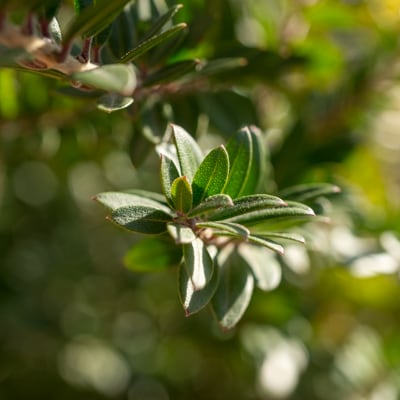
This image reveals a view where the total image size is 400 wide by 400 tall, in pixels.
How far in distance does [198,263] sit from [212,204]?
0.06 meters

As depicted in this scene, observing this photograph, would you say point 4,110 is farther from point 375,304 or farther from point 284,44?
point 375,304

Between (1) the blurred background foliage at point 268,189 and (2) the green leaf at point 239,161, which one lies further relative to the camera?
(1) the blurred background foliage at point 268,189

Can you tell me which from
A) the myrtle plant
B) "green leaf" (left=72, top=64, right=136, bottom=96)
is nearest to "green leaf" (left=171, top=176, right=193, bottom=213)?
the myrtle plant

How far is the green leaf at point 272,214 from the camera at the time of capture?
578 millimetres

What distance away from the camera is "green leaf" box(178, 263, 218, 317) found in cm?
56

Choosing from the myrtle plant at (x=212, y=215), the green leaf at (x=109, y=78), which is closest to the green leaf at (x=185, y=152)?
the myrtle plant at (x=212, y=215)

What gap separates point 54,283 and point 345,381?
717 millimetres

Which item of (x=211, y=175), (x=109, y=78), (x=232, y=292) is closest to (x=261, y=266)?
(x=232, y=292)

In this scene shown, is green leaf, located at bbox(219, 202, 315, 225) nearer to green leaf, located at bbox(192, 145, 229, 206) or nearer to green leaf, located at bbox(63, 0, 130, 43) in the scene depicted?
green leaf, located at bbox(192, 145, 229, 206)

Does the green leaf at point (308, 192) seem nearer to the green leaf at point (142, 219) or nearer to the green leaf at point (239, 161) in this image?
the green leaf at point (239, 161)

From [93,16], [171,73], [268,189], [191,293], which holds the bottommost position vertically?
[268,189]

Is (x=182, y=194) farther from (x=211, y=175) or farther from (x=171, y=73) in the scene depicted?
(x=171, y=73)

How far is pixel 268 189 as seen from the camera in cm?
84

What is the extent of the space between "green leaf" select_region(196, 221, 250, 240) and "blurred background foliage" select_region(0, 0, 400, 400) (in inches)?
7.7
